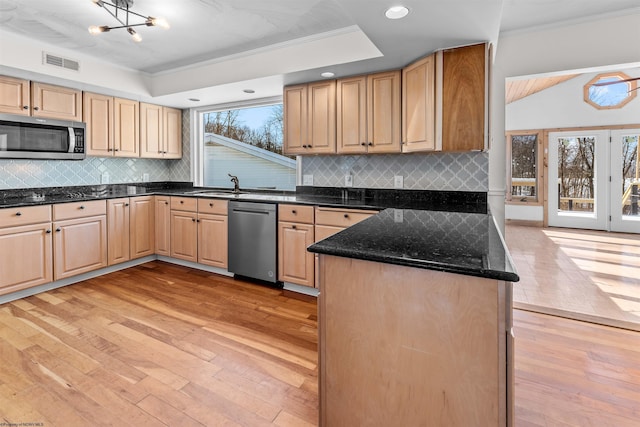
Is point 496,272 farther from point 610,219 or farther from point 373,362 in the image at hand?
point 610,219

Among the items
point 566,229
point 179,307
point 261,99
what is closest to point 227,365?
point 179,307

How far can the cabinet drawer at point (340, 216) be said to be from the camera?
2.93 meters

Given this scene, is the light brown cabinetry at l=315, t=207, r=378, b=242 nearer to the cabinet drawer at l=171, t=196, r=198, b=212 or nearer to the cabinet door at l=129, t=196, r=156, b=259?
the cabinet drawer at l=171, t=196, r=198, b=212

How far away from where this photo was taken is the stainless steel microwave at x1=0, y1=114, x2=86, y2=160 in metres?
3.13

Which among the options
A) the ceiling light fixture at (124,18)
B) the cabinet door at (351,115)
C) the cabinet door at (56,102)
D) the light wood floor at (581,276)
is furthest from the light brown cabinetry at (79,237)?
the light wood floor at (581,276)

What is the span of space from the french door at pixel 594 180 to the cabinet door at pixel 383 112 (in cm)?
613

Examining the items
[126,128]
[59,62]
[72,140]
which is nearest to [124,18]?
[59,62]

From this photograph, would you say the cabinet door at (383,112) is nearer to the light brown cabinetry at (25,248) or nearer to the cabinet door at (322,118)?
the cabinet door at (322,118)

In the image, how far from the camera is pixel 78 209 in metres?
3.45

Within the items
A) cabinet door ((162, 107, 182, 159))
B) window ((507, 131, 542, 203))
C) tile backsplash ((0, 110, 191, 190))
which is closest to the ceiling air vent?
tile backsplash ((0, 110, 191, 190))

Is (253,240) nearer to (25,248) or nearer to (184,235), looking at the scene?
(184,235)

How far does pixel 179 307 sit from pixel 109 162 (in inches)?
100

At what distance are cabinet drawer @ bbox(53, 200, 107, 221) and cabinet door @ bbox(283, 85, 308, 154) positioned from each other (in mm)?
2087

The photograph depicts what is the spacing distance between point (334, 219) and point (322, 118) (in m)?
1.09
